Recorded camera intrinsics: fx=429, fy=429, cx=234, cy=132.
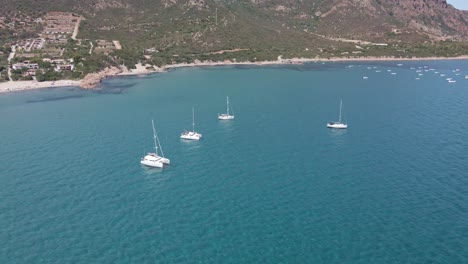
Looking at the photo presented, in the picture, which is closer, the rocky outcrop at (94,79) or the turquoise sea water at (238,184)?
the turquoise sea water at (238,184)

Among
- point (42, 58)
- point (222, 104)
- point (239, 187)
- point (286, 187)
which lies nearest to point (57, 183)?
point (239, 187)

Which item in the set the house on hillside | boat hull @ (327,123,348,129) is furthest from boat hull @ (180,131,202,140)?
the house on hillside

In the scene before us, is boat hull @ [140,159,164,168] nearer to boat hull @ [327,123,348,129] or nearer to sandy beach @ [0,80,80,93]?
boat hull @ [327,123,348,129]

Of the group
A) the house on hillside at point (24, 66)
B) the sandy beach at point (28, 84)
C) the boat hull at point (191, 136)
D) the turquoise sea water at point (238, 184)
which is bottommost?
the turquoise sea water at point (238, 184)

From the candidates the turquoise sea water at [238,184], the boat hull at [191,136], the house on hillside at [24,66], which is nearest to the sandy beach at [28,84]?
the house on hillside at [24,66]

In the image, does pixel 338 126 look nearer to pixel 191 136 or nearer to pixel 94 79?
pixel 191 136

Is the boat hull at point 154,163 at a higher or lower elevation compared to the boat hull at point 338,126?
lower

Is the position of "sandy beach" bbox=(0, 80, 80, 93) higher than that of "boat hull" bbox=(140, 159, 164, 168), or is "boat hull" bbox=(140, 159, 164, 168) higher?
"sandy beach" bbox=(0, 80, 80, 93)

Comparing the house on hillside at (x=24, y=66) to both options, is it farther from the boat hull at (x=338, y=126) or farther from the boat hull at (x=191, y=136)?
the boat hull at (x=338, y=126)

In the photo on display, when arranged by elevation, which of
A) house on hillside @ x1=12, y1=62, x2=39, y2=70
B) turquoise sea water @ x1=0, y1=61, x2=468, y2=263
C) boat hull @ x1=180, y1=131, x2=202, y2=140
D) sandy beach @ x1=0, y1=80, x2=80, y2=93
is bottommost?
turquoise sea water @ x1=0, y1=61, x2=468, y2=263
